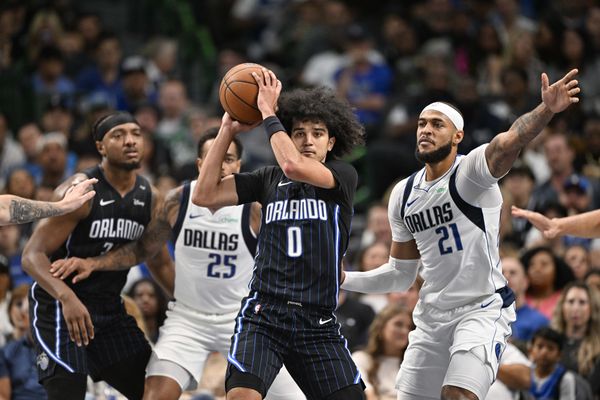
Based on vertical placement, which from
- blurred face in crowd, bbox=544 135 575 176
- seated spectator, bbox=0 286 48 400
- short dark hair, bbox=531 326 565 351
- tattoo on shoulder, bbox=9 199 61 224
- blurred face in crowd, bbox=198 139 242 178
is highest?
blurred face in crowd, bbox=544 135 575 176

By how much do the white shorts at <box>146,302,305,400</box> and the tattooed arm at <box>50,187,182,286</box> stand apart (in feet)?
1.75

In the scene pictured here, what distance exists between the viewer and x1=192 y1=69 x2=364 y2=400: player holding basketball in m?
7.07

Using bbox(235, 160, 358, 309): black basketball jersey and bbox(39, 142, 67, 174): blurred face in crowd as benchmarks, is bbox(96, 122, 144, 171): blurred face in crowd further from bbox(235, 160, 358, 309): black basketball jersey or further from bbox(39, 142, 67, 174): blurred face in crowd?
bbox(39, 142, 67, 174): blurred face in crowd

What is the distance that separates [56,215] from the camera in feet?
25.3

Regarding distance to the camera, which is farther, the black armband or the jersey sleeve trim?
the jersey sleeve trim

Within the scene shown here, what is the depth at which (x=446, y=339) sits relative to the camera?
788 cm

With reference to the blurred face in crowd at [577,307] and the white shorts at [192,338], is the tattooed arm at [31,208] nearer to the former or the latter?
the white shorts at [192,338]

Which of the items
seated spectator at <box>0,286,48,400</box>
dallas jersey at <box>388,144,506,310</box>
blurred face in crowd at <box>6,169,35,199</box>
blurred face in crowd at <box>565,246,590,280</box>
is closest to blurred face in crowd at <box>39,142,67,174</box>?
blurred face in crowd at <box>6,169,35,199</box>

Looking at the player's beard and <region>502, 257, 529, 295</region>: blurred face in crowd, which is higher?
the player's beard

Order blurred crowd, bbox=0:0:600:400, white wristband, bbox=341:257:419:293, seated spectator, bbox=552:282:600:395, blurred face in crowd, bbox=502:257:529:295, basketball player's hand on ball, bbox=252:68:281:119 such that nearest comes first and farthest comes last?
basketball player's hand on ball, bbox=252:68:281:119 → white wristband, bbox=341:257:419:293 → seated spectator, bbox=552:282:600:395 → blurred face in crowd, bbox=502:257:529:295 → blurred crowd, bbox=0:0:600:400

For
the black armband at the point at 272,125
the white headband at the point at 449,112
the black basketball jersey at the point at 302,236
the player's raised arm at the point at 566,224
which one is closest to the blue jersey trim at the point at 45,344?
the black basketball jersey at the point at 302,236

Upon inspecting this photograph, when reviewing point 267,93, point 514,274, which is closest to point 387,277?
point 267,93

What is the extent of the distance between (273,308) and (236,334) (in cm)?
31

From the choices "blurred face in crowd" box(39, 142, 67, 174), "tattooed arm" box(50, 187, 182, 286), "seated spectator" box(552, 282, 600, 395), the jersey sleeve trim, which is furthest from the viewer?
"blurred face in crowd" box(39, 142, 67, 174)
